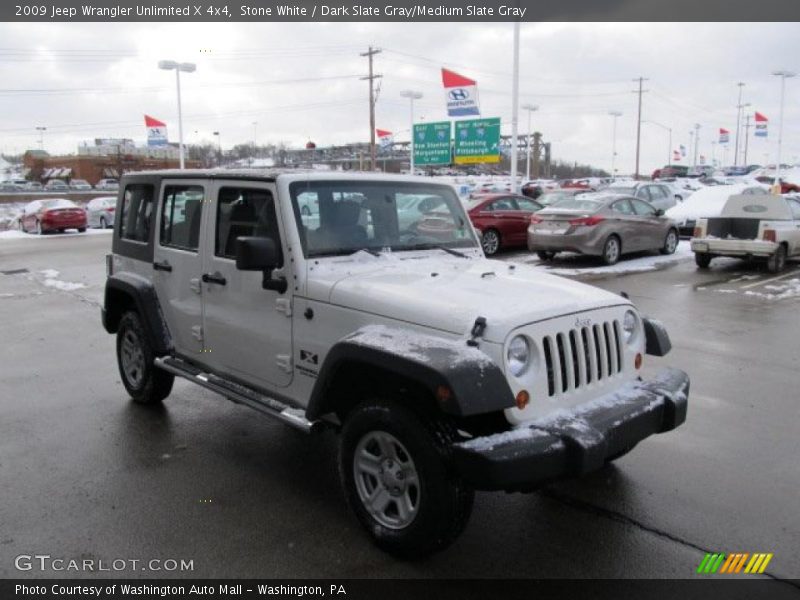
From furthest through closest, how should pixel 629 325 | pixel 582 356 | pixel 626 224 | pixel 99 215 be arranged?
pixel 99 215
pixel 626 224
pixel 629 325
pixel 582 356

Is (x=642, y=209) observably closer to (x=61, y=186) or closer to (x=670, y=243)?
(x=670, y=243)

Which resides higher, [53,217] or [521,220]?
[521,220]

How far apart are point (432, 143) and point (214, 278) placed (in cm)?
2563

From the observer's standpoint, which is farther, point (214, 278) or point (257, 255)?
point (214, 278)

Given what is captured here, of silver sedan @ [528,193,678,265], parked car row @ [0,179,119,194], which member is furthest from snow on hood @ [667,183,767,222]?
parked car row @ [0,179,119,194]

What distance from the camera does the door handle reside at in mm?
4724

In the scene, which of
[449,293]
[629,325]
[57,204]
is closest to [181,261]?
[449,293]

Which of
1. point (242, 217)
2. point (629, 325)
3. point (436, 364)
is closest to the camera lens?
point (436, 364)

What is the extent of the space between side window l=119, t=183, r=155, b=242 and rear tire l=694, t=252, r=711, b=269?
11949 millimetres

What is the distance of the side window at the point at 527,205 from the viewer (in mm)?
18359

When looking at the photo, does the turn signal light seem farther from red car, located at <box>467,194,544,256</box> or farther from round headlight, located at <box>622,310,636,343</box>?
round headlight, located at <box>622,310,636,343</box>

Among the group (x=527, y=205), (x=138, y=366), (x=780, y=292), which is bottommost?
(x=780, y=292)

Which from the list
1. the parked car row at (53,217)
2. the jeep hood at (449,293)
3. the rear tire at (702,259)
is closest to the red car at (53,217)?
the parked car row at (53,217)

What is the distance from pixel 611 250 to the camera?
15062 mm
